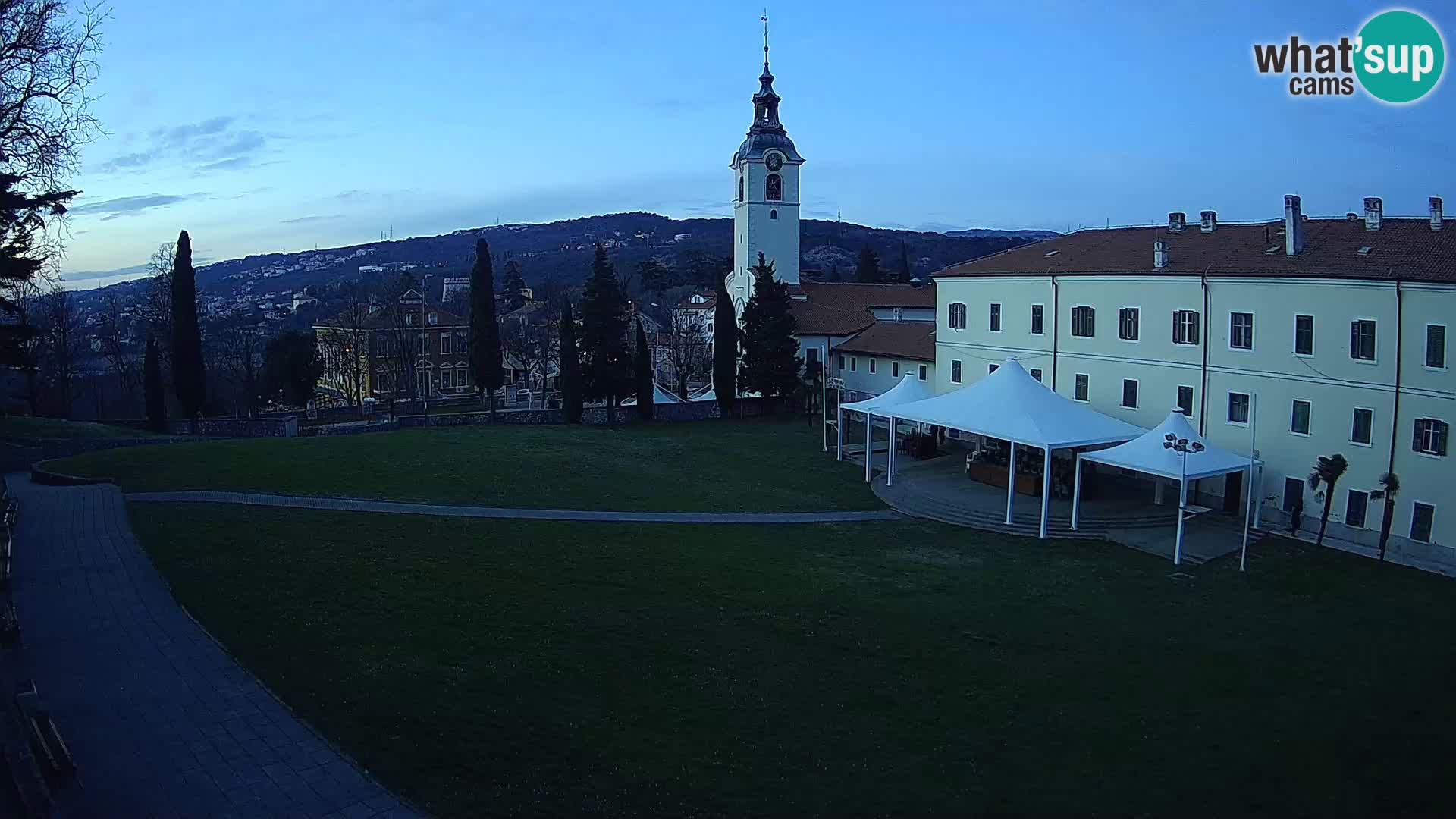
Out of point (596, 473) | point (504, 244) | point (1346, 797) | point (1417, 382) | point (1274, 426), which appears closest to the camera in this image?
point (1346, 797)

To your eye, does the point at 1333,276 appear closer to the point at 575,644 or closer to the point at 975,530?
the point at 975,530

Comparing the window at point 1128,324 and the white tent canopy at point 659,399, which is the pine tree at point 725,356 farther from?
the window at point 1128,324

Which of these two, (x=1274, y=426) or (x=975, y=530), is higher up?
(x=1274, y=426)

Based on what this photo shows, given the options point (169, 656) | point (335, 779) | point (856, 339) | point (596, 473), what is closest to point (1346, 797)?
point (335, 779)

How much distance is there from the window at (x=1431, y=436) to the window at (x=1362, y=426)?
854 millimetres

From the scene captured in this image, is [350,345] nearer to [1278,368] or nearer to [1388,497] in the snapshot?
[1278,368]

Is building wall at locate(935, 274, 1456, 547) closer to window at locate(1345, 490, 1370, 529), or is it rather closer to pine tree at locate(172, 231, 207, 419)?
window at locate(1345, 490, 1370, 529)

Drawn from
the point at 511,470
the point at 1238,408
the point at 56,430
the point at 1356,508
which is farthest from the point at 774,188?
the point at 1356,508

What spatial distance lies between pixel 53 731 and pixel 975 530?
1779 cm

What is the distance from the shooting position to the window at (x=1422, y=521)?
1869 centimetres

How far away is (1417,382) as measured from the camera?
18641 millimetres

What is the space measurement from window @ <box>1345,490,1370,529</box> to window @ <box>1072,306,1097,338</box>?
7.79 metres

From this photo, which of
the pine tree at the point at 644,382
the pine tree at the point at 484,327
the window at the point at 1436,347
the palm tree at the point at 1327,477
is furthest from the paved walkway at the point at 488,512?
the pine tree at the point at 484,327

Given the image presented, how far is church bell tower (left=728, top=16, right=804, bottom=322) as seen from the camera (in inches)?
1820
